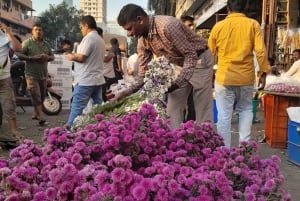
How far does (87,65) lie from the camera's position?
6.93 metres

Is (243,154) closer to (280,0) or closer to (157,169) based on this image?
(157,169)

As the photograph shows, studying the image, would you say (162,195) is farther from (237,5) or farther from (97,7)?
(97,7)

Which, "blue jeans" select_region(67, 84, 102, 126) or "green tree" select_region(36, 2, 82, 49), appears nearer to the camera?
"blue jeans" select_region(67, 84, 102, 126)

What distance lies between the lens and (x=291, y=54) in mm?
Result: 11492

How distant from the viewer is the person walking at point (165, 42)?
3.75 meters

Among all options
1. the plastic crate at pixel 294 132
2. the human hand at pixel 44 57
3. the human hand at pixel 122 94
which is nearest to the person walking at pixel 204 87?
the human hand at pixel 122 94

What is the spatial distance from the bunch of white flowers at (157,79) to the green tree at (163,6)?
42.7 metres

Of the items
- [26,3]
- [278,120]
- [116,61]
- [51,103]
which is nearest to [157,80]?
[278,120]

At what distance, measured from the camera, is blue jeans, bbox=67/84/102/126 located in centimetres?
665

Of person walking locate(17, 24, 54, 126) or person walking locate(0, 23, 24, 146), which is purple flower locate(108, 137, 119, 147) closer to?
person walking locate(0, 23, 24, 146)

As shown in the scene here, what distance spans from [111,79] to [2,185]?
31.4 ft

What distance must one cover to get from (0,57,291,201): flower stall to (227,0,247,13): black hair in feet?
9.20

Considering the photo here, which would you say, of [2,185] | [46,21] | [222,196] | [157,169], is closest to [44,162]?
[2,185]

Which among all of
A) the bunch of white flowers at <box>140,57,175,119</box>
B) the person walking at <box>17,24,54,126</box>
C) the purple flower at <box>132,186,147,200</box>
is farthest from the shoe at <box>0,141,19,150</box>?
the purple flower at <box>132,186,147,200</box>
